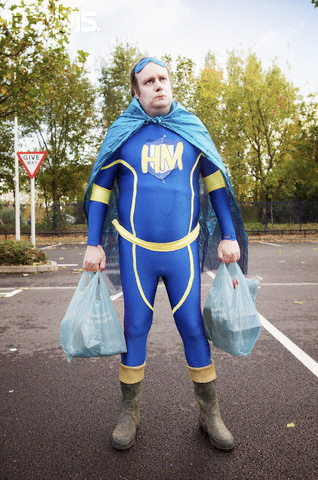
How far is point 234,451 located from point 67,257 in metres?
10.9

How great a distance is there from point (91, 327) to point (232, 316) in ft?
2.49

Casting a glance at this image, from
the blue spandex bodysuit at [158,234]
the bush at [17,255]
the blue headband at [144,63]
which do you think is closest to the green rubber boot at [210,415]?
the blue spandex bodysuit at [158,234]

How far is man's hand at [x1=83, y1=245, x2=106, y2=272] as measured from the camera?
238 cm

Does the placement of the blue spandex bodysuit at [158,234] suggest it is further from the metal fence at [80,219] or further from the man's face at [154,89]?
the metal fence at [80,219]

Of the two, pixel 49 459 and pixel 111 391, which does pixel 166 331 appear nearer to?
pixel 111 391

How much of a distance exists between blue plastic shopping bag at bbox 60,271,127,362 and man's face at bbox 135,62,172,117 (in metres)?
1.03

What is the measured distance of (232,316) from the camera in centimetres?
223

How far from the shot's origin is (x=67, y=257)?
12.6 m

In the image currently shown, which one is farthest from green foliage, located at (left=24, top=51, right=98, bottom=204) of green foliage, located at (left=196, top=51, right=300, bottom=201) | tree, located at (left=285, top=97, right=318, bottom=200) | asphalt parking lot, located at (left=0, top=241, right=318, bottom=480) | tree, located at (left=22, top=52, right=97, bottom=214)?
asphalt parking lot, located at (left=0, top=241, right=318, bottom=480)

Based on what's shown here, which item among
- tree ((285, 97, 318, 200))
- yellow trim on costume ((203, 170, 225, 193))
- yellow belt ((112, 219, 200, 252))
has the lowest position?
yellow belt ((112, 219, 200, 252))

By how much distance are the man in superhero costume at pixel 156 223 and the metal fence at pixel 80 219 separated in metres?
18.9

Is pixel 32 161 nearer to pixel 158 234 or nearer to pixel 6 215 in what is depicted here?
pixel 158 234

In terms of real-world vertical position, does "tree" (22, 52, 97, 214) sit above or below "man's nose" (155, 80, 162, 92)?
above

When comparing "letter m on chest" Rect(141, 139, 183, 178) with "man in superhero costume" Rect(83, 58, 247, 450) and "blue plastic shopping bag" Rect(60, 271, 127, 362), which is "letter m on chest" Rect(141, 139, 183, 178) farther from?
"blue plastic shopping bag" Rect(60, 271, 127, 362)
